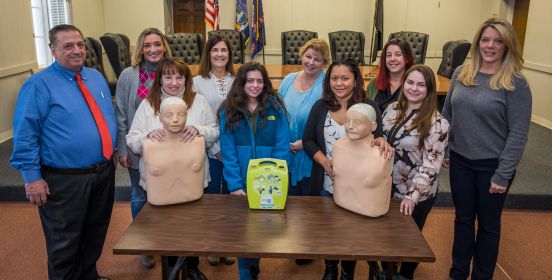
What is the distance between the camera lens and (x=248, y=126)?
7.18 feet

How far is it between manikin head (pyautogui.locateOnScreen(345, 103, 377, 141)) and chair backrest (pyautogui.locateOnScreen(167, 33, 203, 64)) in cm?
502

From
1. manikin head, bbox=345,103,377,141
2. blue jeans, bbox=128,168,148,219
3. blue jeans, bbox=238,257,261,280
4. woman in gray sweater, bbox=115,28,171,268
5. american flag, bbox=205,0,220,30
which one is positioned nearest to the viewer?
manikin head, bbox=345,103,377,141

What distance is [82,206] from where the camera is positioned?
6.95 ft

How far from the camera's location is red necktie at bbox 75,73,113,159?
6.81ft

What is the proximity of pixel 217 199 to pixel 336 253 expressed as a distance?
0.65 m

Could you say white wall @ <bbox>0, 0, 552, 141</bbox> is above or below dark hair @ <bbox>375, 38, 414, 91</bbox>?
above

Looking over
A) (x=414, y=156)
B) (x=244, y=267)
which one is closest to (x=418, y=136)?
(x=414, y=156)

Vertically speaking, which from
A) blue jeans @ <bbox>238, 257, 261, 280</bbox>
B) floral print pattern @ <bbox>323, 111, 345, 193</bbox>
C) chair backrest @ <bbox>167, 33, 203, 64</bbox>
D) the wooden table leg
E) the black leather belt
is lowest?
blue jeans @ <bbox>238, 257, 261, 280</bbox>

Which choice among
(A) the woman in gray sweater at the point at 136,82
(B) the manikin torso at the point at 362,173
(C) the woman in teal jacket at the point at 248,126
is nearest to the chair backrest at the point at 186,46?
(A) the woman in gray sweater at the point at 136,82

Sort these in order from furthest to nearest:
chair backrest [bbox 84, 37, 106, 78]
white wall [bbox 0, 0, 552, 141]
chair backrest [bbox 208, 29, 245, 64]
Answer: white wall [bbox 0, 0, 552, 141] → chair backrest [bbox 208, 29, 245, 64] → chair backrest [bbox 84, 37, 106, 78]

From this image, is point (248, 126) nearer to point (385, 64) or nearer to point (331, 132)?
point (331, 132)

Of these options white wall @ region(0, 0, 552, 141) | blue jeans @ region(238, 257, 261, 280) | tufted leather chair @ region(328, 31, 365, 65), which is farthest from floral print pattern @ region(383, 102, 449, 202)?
white wall @ region(0, 0, 552, 141)

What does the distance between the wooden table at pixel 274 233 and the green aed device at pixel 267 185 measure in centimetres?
4

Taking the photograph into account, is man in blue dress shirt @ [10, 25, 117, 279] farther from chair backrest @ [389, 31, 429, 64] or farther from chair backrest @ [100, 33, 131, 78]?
chair backrest @ [389, 31, 429, 64]
